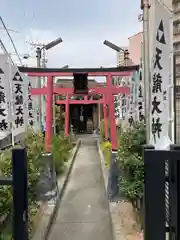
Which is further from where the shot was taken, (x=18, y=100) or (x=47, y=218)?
(x=18, y=100)

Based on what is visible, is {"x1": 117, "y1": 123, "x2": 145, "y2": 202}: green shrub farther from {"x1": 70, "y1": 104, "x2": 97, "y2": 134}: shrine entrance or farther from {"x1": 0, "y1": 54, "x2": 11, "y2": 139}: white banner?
{"x1": 70, "y1": 104, "x2": 97, "y2": 134}: shrine entrance

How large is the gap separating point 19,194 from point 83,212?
5.35 metres

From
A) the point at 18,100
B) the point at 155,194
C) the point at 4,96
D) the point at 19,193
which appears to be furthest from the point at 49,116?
the point at 155,194

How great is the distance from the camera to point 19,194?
5.79ft

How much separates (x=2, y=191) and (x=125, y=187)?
200 cm

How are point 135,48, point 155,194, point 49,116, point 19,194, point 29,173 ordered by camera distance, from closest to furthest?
1. point 155,194
2. point 19,194
3. point 29,173
4. point 49,116
5. point 135,48

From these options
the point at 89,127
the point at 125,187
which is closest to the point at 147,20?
the point at 125,187

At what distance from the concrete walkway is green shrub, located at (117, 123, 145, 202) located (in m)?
1.16

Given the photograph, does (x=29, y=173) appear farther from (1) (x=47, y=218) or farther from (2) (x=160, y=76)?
(2) (x=160, y=76)

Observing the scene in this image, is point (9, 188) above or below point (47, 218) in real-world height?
above

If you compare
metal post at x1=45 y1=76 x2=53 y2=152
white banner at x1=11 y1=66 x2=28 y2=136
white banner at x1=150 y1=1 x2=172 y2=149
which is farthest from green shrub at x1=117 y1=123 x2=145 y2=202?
metal post at x1=45 y1=76 x2=53 y2=152

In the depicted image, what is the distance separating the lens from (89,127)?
Answer: 3309 cm

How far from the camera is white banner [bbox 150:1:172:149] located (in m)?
3.16

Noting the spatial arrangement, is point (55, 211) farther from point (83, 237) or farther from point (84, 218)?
point (83, 237)
